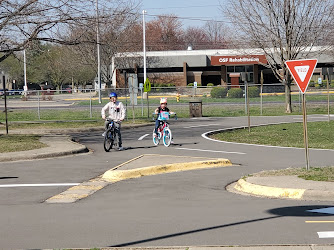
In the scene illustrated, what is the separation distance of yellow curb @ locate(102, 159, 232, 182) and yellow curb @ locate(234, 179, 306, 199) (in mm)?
2865

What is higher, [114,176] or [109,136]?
[109,136]

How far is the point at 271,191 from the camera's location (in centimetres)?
1091

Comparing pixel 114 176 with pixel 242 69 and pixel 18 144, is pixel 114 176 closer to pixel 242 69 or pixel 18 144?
pixel 18 144

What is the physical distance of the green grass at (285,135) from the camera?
72.9 ft

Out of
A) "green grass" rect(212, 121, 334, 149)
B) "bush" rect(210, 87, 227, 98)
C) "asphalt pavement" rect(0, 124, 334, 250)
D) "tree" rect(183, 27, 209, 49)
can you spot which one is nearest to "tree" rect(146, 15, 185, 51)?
"tree" rect(183, 27, 209, 49)

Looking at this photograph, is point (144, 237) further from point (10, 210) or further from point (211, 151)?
point (211, 151)

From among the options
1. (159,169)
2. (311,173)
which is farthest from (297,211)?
(159,169)

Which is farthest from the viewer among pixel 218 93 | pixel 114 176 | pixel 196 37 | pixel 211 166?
pixel 196 37

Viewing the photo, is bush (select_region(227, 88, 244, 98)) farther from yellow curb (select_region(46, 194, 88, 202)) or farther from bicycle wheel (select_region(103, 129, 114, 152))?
yellow curb (select_region(46, 194, 88, 202))

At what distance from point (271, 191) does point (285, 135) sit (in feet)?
47.5

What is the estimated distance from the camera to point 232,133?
27.2 m

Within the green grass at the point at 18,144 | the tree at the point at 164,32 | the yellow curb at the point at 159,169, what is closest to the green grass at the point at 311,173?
the yellow curb at the point at 159,169

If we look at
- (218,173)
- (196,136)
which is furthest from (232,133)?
(218,173)

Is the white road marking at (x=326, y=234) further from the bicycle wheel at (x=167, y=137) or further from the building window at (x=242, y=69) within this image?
the building window at (x=242, y=69)
